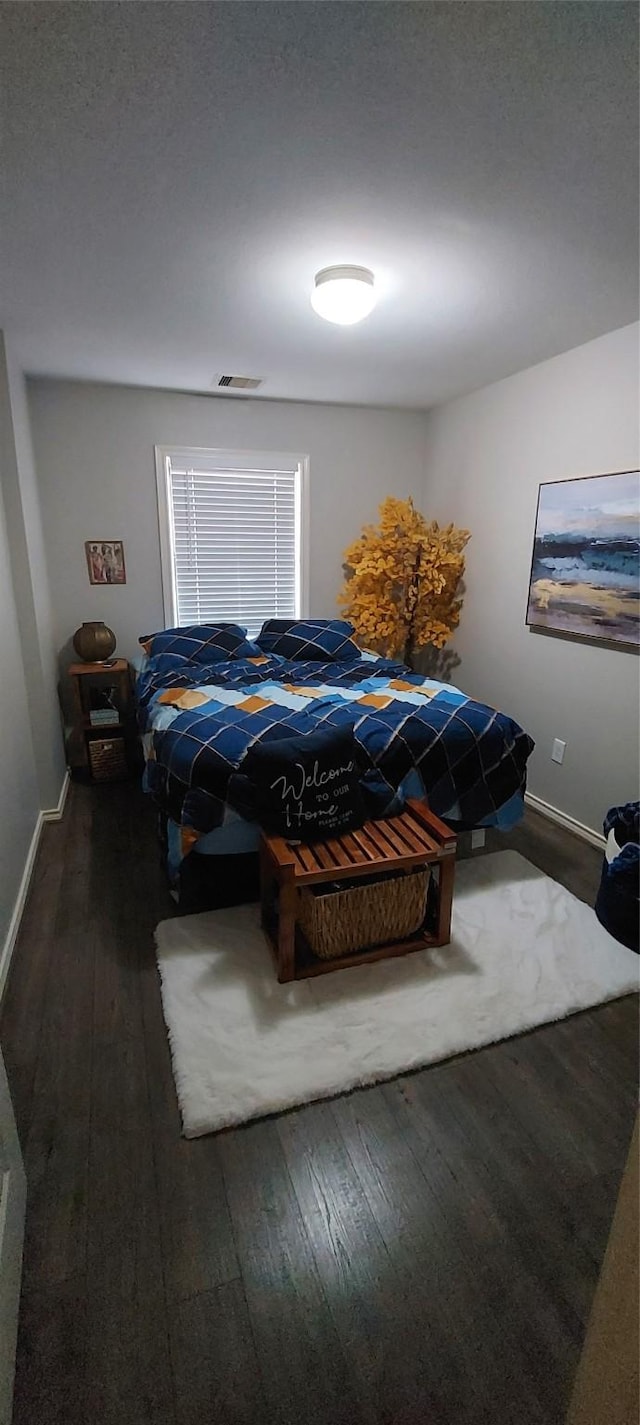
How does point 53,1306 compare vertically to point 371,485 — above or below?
below

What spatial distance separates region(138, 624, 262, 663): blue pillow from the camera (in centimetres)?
340

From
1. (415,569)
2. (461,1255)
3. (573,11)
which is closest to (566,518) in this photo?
(415,569)

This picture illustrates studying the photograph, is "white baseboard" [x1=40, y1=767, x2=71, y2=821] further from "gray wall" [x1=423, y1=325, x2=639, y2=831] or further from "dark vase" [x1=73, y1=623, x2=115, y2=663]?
"gray wall" [x1=423, y1=325, x2=639, y2=831]

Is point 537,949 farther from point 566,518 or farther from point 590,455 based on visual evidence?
point 590,455

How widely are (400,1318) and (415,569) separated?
340 cm

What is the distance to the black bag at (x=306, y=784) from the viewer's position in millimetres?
1963

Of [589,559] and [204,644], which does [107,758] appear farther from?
[589,559]

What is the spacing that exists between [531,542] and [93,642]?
2.61 m

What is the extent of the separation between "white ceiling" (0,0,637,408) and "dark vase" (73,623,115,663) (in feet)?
4.95

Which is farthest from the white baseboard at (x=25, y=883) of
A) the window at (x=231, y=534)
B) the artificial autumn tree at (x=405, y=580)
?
the artificial autumn tree at (x=405, y=580)

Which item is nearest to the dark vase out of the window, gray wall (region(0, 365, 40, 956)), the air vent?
the window

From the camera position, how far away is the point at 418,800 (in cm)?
235

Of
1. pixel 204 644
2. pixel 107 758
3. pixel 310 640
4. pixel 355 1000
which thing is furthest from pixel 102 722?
pixel 355 1000

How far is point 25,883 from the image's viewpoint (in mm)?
2377
